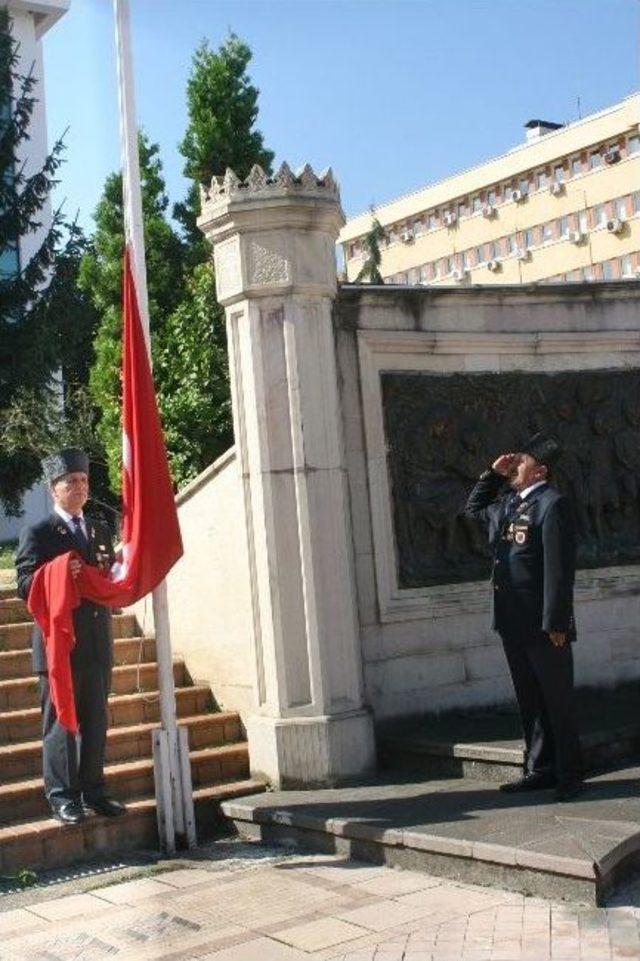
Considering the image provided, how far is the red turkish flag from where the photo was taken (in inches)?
266

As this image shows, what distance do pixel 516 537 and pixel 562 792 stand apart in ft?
4.61

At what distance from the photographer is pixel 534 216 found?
5359cm

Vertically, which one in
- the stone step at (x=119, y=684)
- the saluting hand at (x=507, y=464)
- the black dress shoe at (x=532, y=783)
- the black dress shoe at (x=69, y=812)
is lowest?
the black dress shoe at (x=532, y=783)

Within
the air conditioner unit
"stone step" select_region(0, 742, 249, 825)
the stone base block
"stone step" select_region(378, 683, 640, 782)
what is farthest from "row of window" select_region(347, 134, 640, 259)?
the stone base block

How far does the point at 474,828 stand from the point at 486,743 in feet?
4.31

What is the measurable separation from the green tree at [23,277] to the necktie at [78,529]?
1305 centimetres

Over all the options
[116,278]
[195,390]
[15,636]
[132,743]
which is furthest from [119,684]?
[116,278]

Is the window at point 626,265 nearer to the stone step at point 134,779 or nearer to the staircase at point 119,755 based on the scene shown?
the staircase at point 119,755

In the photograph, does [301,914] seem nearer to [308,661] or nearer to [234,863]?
[234,863]

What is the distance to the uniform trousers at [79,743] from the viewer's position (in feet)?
21.6

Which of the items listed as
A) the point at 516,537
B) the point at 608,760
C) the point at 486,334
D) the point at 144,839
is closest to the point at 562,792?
the point at 608,760

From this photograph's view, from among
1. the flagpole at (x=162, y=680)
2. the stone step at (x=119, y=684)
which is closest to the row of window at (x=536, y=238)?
the stone step at (x=119, y=684)

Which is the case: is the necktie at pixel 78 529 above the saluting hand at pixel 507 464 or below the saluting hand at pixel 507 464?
below

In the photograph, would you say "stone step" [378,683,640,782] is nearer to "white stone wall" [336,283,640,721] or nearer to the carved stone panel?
"white stone wall" [336,283,640,721]
